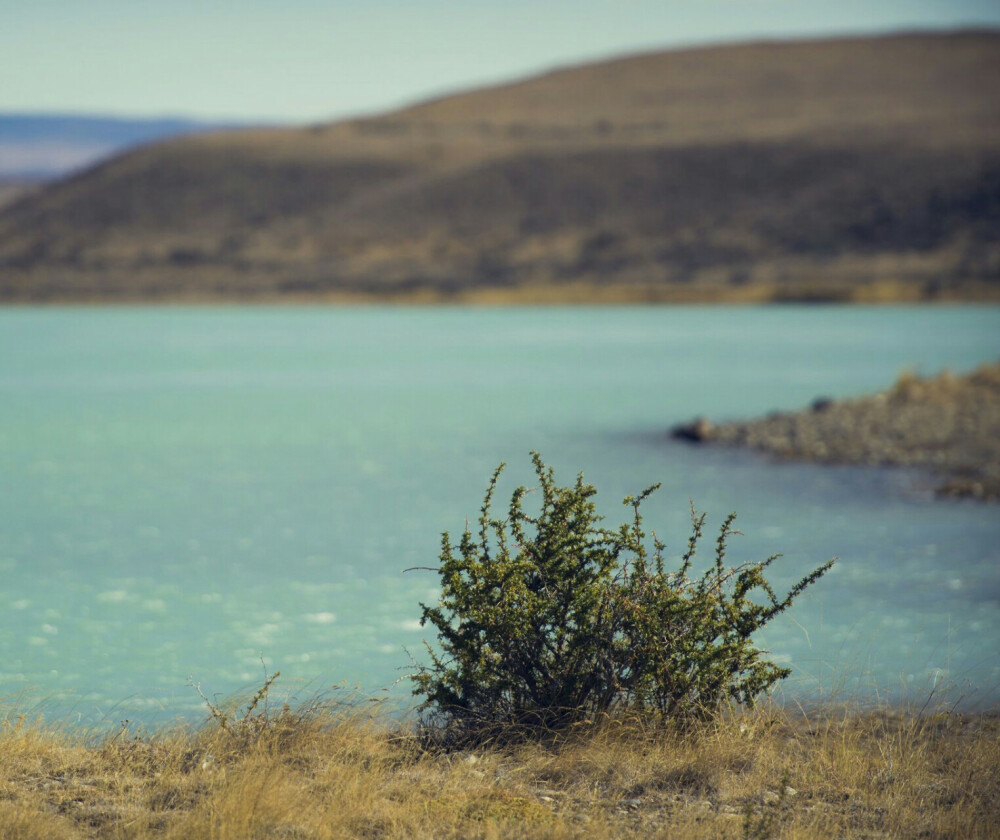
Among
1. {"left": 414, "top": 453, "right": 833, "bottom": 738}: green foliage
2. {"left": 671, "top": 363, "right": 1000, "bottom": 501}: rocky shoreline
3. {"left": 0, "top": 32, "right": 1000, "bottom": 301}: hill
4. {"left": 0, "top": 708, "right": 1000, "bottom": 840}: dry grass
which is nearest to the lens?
{"left": 0, "top": 708, "right": 1000, "bottom": 840}: dry grass

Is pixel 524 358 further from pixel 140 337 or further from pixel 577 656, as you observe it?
pixel 577 656

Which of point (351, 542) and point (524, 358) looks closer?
point (351, 542)

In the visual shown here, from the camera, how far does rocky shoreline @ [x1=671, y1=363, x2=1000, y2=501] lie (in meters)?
14.8

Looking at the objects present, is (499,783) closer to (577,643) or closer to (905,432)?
(577,643)

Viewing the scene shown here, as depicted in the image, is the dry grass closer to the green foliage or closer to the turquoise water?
the green foliage

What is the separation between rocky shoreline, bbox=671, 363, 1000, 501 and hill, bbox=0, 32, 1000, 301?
1449 inches

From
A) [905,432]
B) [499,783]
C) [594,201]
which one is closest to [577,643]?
[499,783]

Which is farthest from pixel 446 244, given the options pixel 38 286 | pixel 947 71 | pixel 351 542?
pixel 351 542

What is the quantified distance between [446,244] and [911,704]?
7055 cm

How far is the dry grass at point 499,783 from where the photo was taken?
4.04 meters

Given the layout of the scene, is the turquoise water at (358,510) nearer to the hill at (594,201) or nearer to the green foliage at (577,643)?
the green foliage at (577,643)

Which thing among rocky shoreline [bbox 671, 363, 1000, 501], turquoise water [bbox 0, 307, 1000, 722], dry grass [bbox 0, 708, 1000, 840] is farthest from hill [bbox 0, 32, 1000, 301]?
dry grass [bbox 0, 708, 1000, 840]

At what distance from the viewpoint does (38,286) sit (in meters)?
Answer: 73.5

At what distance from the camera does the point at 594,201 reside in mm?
76875
